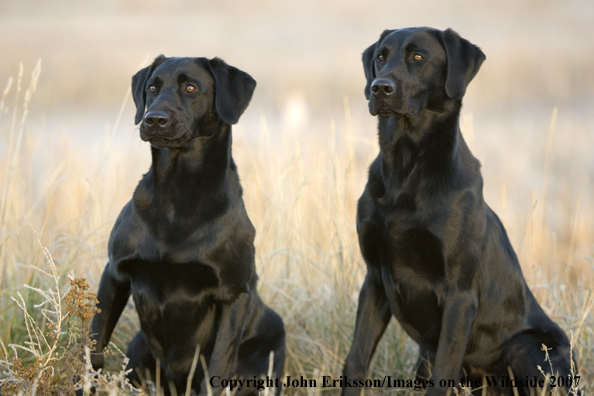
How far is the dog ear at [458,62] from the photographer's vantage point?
299 centimetres

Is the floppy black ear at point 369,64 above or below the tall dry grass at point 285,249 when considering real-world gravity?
above

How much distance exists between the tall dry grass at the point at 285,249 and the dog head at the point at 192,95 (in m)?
0.84

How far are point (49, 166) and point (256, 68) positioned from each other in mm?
6835

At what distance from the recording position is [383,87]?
2889mm

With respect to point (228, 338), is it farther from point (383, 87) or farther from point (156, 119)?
point (383, 87)

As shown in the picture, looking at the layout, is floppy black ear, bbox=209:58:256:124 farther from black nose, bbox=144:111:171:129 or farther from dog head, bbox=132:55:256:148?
black nose, bbox=144:111:171:129

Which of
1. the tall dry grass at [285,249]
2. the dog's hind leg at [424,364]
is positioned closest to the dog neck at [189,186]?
the tall dry grass at [285,249]

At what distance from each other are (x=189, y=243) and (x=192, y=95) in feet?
2.26

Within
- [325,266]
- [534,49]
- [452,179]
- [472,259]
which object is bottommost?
[325,266]

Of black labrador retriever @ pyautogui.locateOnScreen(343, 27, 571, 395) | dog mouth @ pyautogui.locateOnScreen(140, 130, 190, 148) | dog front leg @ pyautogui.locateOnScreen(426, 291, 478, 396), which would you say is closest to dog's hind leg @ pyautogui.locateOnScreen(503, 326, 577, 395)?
black labrador retriever @ pyautogui.locateOnScreen(343, 27, 571, 395)

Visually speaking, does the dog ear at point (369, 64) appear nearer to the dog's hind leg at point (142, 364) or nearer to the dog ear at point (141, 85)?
the dog ear at point (141, 85)

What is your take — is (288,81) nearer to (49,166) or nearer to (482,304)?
(49,166)

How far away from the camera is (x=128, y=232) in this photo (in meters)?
2.95

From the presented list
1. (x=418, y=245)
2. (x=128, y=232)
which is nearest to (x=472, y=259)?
(x=418, y=245)
